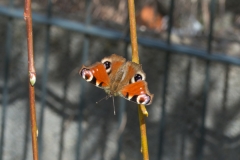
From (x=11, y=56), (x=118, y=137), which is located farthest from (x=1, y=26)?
(x=118, y=137)

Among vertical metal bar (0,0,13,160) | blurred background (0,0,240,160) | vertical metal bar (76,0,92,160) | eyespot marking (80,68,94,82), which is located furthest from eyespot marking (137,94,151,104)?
vertical metal bar (0,0,13,160)

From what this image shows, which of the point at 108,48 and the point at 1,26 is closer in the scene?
the point at 108,48

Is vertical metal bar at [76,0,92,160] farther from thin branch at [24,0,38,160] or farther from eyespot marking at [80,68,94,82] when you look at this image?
thin branch at [24,0,38,160]

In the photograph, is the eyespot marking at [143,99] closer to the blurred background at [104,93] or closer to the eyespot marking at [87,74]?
the eyespot marking at [87,74]

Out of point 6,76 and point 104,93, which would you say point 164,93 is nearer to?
point 104,93

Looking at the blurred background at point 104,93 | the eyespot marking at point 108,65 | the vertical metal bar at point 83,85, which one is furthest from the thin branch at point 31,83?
the vertical metal bar at point 83,85

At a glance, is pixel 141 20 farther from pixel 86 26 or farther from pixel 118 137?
pixel 118 137

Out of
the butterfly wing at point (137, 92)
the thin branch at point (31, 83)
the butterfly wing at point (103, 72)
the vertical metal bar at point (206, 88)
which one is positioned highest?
the vertical metal bar at point (206, 88)

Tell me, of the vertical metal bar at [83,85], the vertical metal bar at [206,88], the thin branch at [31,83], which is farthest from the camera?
the vertical metal bar at [83,85]
